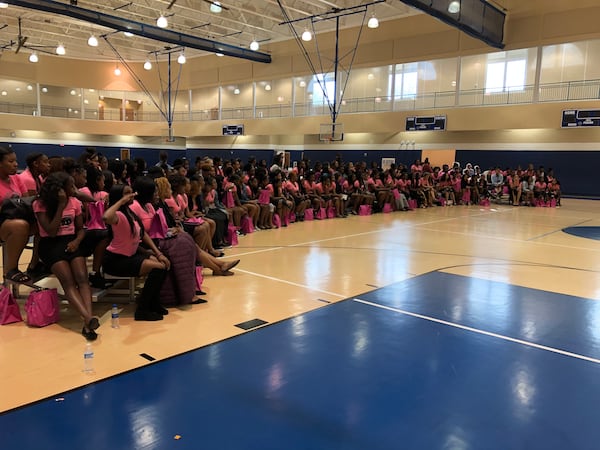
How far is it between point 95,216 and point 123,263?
1.04 m

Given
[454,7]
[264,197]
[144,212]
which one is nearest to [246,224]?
[264,197]

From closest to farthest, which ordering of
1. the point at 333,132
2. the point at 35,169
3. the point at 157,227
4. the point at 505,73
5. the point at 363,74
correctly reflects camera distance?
1. the point at 157,227
2. the point at 35,169
3. the point at 333,132
4. the point at 505,73
5. the point at 363,74

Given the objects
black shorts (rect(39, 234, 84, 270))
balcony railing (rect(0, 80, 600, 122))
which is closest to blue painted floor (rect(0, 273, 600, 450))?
black shorts (rect(39, 234, 84, 270))

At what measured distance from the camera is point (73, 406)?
2924mm

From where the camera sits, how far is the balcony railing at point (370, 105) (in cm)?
2075

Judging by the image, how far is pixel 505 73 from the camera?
864 inches

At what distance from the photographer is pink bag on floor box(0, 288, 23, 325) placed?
14.3 ft

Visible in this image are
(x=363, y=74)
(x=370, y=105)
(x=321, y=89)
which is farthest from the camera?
(x=321, y=89)

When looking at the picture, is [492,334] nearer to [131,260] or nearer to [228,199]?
[131,260]

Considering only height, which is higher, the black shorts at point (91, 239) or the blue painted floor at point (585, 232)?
the black shorts at point (91, 239)

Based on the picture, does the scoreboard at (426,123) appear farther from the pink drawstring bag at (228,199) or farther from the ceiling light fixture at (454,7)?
the pink drawstring bag at (228,199)

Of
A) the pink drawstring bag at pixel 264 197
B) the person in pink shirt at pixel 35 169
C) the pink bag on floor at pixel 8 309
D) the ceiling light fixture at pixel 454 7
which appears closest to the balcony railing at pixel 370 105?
the ceiling light fixture at pixel 454 7

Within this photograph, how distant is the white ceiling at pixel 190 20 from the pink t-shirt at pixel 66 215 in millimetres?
18105

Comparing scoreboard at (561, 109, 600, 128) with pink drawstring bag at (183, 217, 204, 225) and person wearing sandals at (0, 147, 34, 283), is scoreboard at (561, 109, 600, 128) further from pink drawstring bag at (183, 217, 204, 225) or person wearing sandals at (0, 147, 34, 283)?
person wearing sandals at (0, 147, 34, 283)
